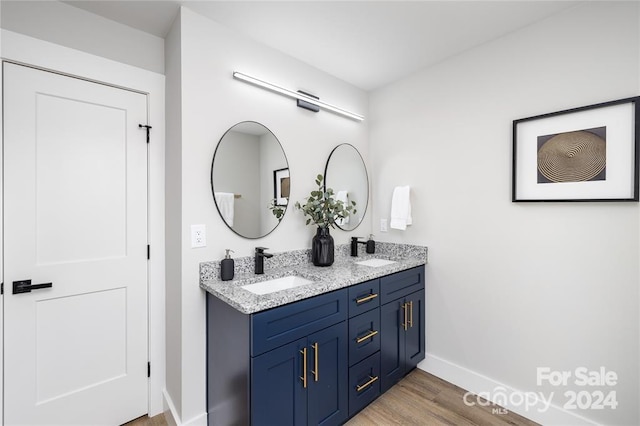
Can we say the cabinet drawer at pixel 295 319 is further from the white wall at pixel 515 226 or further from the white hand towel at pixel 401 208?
the white wall at pixel 515 226

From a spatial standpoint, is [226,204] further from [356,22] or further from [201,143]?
[356,22]

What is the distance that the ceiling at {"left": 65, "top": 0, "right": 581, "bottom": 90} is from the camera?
165 cm

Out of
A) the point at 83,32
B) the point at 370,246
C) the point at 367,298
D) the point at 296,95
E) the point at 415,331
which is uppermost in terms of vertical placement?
the point at 83,32

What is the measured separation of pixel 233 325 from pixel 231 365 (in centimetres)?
21

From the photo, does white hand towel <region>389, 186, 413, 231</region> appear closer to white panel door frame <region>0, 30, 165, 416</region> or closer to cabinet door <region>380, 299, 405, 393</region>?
cabinet door <region>380, 299, 405, 393</region>

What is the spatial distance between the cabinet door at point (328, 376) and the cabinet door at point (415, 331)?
2.45 ft

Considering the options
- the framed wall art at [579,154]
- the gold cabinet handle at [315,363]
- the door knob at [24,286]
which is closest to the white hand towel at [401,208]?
the framed wall art at [579,154]

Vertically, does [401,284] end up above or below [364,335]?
above

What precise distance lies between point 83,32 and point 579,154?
296cm

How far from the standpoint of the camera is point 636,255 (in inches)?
59.0

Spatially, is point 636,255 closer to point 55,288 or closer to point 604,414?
point 604,414

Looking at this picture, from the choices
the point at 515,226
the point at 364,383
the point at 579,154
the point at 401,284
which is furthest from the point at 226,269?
the point at 579,154

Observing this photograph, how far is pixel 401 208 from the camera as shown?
2.46 metres

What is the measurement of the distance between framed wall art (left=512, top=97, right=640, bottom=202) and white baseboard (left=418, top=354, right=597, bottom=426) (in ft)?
4.24
